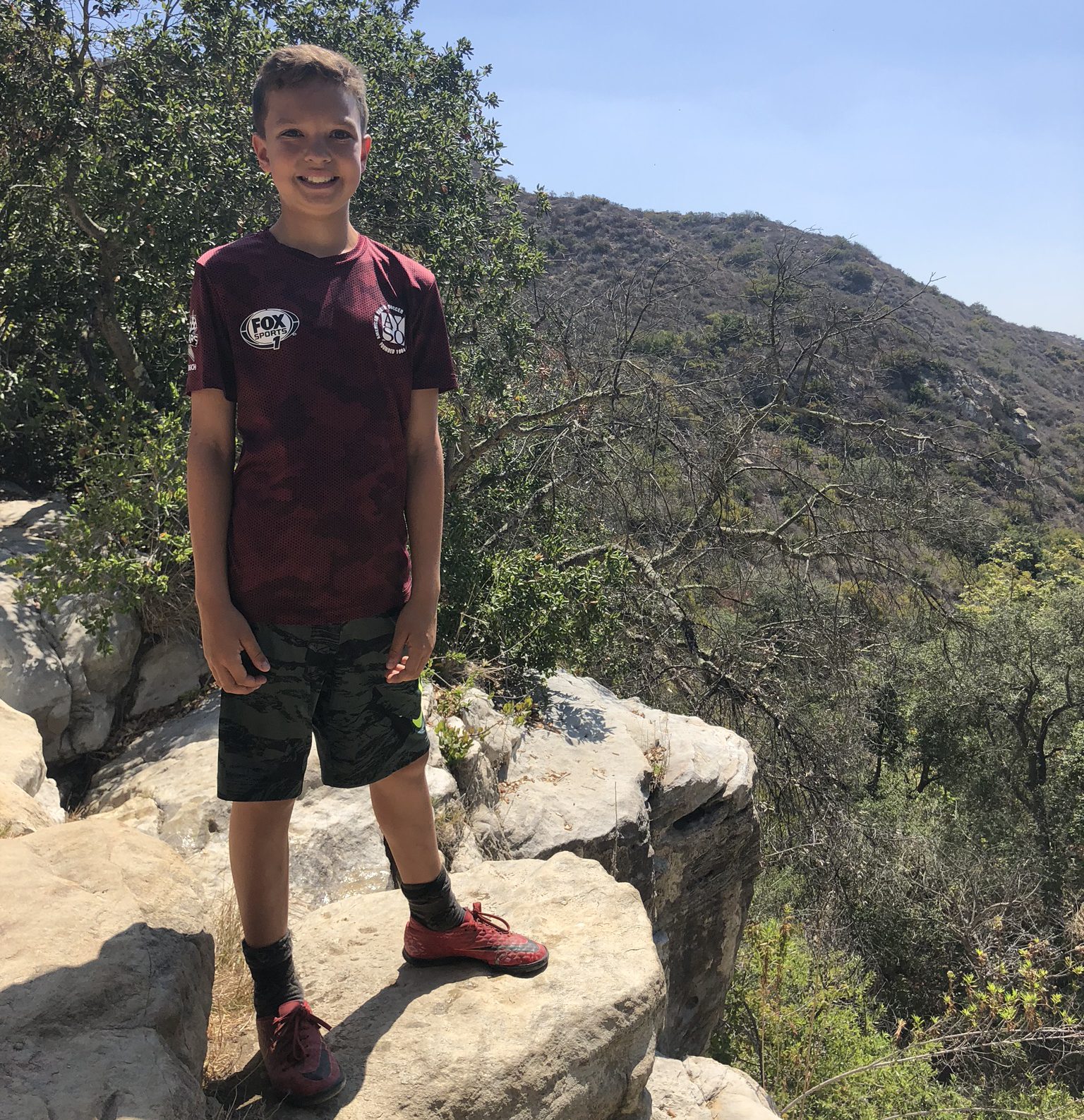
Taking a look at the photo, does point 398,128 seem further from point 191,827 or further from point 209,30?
point 191,827

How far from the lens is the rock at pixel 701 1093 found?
331 centimetres

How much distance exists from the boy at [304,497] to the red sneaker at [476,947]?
1.20ft

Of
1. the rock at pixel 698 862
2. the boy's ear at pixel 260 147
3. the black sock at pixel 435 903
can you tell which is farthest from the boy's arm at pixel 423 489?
the rock at pixel 698 862

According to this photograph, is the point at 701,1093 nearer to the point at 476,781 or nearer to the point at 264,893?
the point at 476,781

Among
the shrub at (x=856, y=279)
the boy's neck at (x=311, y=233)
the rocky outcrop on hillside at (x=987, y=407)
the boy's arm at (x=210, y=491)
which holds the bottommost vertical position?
the boy's arm at (x=210, y=491)

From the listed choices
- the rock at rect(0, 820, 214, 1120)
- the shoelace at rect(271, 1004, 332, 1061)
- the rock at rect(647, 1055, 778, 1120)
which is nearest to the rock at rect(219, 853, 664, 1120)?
the shoelace at rect(271, 1004, 332, 1061)

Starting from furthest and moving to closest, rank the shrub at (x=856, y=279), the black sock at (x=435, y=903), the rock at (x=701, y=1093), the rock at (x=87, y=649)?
the shrub at (x=856, y=279)
the rock at (x=87, y=649)
the rock at (x=701, y=1093)
the black sock at (x=435, y=903)

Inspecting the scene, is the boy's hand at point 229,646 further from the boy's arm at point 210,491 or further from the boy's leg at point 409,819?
the boy's leg at point 409,819

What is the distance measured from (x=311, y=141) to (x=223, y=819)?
8.12 feet

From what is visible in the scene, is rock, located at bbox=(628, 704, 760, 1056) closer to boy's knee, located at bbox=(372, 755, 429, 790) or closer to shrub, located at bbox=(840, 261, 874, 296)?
boy's knee, located at bbox=(372, 755, 429, 790)

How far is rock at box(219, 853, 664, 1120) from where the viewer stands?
1.89 m

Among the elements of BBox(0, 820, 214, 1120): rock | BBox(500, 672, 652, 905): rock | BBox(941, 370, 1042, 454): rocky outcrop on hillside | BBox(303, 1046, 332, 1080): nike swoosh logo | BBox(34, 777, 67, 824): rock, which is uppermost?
BBox(941, 370, 1042, 454): rocky outcrop on hillside

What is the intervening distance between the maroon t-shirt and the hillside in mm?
9146

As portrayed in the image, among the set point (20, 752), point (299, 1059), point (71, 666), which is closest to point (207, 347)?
point (299, 1059)
